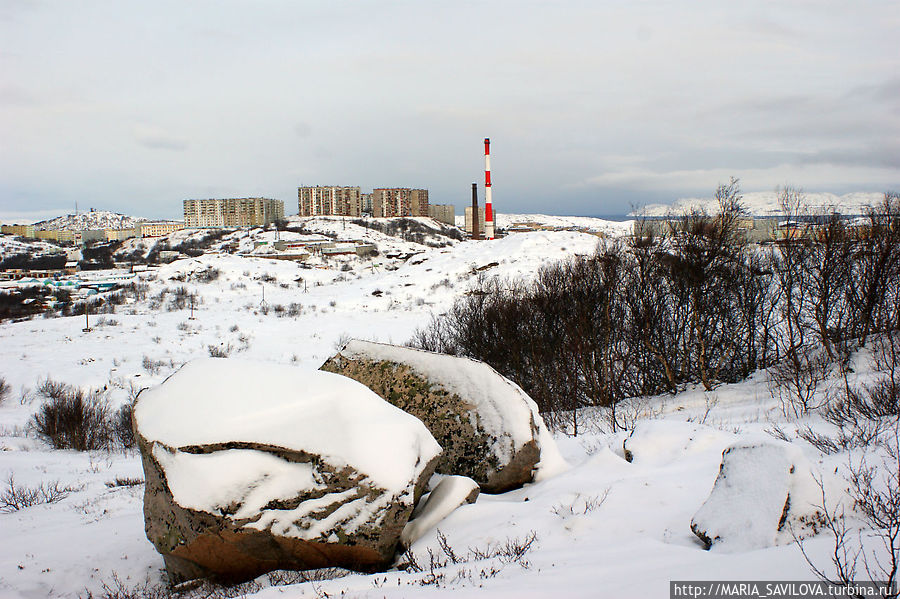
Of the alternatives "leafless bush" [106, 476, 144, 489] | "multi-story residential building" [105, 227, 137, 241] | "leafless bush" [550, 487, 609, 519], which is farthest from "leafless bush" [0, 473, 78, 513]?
"multi-story residential building" [105, 227, 137, 241]

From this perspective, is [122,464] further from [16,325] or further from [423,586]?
[16,325]

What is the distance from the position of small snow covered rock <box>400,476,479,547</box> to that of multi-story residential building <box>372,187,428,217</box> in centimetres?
12342

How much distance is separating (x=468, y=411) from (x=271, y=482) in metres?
3.02

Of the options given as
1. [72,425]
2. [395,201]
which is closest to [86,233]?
[395,201]

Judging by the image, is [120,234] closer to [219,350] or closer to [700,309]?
[219,350]

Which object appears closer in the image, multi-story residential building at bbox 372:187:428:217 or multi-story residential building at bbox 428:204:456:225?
multi-story residential building at bbox 372:187:428:217

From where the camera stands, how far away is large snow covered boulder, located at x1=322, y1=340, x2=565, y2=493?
6.63 metres

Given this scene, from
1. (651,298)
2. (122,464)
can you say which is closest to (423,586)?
(122,464)

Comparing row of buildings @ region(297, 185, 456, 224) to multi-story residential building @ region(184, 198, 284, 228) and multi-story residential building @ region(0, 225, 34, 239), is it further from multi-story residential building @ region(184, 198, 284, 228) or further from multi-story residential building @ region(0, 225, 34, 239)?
multi-story residential building @ region(0, 225, 34, 239)

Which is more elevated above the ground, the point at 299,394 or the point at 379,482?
the point at 299,394

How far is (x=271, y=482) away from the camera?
4.59 m

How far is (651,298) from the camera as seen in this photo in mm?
18250

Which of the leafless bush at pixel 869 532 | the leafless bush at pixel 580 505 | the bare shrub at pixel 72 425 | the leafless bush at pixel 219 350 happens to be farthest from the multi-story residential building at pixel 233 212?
the leafless bush at pixel 869 532

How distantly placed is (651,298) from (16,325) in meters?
34.9
